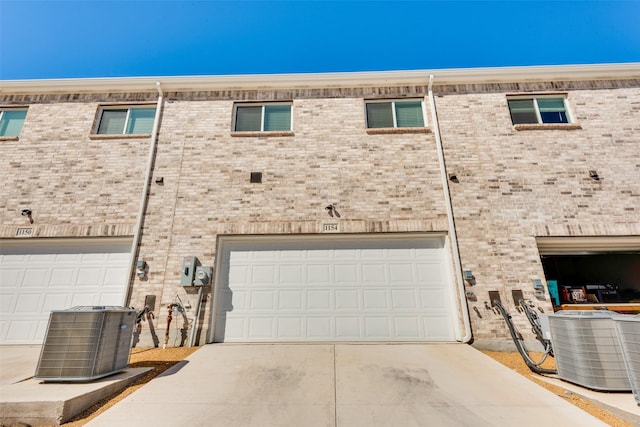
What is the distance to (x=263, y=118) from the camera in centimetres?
830

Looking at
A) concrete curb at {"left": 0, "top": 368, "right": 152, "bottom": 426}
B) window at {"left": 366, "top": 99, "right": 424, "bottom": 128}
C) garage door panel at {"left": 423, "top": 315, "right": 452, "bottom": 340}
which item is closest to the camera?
concrete curb at {"left": 0, "top": 368, "right": 152, "bottom": 426}

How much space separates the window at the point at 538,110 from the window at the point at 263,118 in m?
6.50

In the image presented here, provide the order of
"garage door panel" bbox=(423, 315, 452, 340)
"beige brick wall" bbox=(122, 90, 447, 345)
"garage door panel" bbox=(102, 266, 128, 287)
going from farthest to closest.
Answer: "beige brick wall" bbox=(122, 90, 447, 345) < "garage door panel" bbox=(102, 266, 128, 287) < "garage door panel" bbox=(423, 315, 452, 340)

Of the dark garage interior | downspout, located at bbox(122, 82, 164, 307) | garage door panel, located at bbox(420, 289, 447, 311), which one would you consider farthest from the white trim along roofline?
garage door panel, located at bbox(420, 289, 447, 311)

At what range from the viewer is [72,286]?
6828 mm

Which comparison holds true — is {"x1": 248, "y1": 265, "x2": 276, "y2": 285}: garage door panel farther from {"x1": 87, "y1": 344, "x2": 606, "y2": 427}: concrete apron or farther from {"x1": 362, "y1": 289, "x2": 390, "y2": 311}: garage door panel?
{"x1": 362, "y1": 289, "x2": 390, "y2": 311}: garage door panel

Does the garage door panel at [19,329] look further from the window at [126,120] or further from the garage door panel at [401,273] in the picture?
the garage door panel at [401,273]

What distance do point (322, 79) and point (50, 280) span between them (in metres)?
8.80

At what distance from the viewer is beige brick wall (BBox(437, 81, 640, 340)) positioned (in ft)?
21.7

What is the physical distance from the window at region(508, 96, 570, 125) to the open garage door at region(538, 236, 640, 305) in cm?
345

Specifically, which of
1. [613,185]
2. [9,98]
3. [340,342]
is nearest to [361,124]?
[340,342]

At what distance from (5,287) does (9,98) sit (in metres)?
5.81

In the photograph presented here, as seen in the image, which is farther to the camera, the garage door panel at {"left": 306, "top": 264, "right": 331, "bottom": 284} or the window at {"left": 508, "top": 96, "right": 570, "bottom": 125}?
the window at {"left": 508, "top": 96, "right": 570, "bottom": 125}

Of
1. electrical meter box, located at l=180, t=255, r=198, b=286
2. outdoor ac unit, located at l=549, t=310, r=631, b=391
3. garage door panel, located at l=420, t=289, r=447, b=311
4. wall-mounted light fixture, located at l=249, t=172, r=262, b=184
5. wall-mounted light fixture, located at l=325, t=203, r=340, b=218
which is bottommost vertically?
outdoor ac unit, located at l=549, t=310, r=631, b=391
